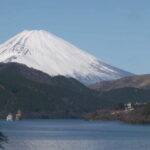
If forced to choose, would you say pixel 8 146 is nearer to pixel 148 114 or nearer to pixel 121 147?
pixel 121 147

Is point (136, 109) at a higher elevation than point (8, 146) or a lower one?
higher

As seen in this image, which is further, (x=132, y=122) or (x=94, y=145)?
(x=132, y=122)

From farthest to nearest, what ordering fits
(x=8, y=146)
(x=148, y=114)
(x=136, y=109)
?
(x=136, y=109), (x=148, y=114), (x=8, y=146)

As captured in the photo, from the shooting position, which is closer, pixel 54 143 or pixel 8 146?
pixel 8 146

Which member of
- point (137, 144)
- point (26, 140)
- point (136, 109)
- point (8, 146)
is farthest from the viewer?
point (136, 109)

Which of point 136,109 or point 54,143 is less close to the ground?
point 136,109

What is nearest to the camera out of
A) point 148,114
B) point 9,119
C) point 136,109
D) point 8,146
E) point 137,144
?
point 8,146

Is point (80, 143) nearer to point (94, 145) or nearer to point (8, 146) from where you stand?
point (94, 145)

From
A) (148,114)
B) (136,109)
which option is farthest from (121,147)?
A: (136,109)

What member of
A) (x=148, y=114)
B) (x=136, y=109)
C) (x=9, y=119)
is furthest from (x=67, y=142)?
(x=9, y=119)
